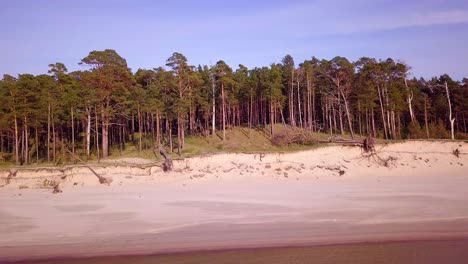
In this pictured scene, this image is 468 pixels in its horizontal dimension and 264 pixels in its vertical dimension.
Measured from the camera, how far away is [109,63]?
151 feet

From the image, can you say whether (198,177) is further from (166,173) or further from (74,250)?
(74,250)

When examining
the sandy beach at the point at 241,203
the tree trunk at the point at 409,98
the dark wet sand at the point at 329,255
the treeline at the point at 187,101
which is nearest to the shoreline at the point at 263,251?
the dark wet sand at the point at 329,255

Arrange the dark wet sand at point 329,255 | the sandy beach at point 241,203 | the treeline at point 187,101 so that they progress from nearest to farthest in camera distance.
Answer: the dark wet sand at point 329,255 → the sandy beach at point 241,203 → the treeline at point 187,101

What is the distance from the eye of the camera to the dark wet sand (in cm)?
831

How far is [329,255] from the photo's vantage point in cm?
862

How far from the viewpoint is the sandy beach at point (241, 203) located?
10008 mm

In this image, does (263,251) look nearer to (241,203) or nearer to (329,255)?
(329,255)

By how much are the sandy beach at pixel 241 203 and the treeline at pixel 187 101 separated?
1812 centimetres

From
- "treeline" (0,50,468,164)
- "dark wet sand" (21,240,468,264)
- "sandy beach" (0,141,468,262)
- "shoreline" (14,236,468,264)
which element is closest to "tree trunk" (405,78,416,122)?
"treeline" (0,50,468,164)

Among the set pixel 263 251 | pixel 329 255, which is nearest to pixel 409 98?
pixel 329 255

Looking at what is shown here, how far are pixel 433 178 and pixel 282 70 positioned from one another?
42921 millimetres

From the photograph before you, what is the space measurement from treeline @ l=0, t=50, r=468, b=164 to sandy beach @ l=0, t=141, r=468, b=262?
18.1 m

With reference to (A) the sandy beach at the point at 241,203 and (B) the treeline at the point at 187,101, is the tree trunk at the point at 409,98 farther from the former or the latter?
(A) the sandy beach at the point at 241,203

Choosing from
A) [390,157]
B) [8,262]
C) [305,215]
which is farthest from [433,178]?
[8,262]
